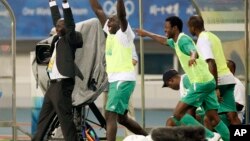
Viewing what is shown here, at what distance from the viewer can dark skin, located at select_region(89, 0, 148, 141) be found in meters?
13.0

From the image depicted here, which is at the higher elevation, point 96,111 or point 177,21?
point 177,21

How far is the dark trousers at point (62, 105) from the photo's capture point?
13422 millimetres

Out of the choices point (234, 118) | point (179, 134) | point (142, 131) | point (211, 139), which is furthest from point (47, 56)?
point (179, 134)

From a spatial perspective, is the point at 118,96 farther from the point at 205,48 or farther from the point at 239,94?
the point at 239,94

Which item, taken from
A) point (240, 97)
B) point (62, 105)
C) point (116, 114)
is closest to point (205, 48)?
point (116, 114)

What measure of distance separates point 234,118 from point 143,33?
5.48 feet

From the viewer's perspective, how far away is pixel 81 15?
2862 cm

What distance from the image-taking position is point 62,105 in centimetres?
1343

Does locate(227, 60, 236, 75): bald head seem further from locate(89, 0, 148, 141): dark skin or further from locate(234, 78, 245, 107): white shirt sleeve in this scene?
locate(89, 0, 148, 141): dark skin

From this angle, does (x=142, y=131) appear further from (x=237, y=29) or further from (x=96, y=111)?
(x=237, y=29)

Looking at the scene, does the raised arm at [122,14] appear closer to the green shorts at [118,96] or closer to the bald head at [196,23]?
the green shorts at [118,96]

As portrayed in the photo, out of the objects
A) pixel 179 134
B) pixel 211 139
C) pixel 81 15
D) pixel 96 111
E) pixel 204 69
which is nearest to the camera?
pixel 179 134

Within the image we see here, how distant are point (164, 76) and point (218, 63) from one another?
92 cm

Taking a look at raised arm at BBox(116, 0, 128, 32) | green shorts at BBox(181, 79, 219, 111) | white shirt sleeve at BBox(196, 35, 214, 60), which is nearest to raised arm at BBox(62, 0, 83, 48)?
raised arm at BBox(116, 0, 128, 32)
